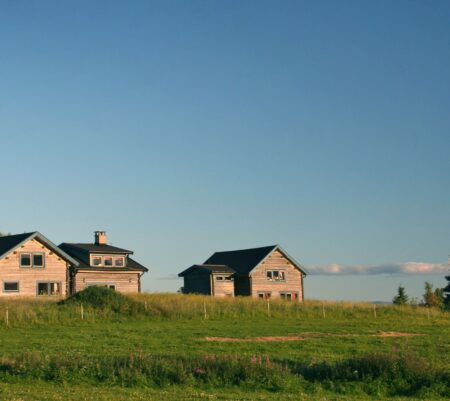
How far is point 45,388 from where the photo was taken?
65.0 ft

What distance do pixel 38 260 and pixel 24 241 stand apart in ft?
7.94

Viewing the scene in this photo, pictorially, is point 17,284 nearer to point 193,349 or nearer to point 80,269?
point 80,269

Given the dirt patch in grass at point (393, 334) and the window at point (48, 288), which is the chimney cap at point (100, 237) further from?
the dirt patch in grass at point (393, 334)

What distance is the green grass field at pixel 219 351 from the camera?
20.2 m

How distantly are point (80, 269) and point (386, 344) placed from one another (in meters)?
41.0

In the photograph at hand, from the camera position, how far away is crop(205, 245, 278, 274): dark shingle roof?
8019 cm

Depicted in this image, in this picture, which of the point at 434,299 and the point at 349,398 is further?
the point at 434,299

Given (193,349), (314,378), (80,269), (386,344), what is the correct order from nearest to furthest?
(314,378) < (193,349) < (386,344) < (80,269)

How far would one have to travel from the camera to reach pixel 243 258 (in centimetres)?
8338

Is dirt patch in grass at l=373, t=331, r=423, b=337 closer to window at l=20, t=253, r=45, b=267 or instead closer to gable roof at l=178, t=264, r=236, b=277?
window at l=20, t=253, r=45, b=267

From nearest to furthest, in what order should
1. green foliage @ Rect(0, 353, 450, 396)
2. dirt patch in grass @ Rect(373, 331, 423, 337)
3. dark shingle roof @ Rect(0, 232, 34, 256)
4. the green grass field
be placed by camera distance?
1. the green grass field
2. green foliage @ Rect(0, 353, 450, 396)
3. dirt patch in grass @ Rect(373, 331, 423, 337)
4. dark shingle roof @ Rect(0, 232, 34, 256)

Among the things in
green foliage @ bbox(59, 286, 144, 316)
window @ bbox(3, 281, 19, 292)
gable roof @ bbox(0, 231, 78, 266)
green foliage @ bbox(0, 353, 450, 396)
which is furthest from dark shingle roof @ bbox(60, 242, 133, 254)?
green foliage @ bbox(0, 353, 450, 396)

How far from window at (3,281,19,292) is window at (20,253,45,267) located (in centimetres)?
177

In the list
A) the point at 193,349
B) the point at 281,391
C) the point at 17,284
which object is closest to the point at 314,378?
the point at 281,391
